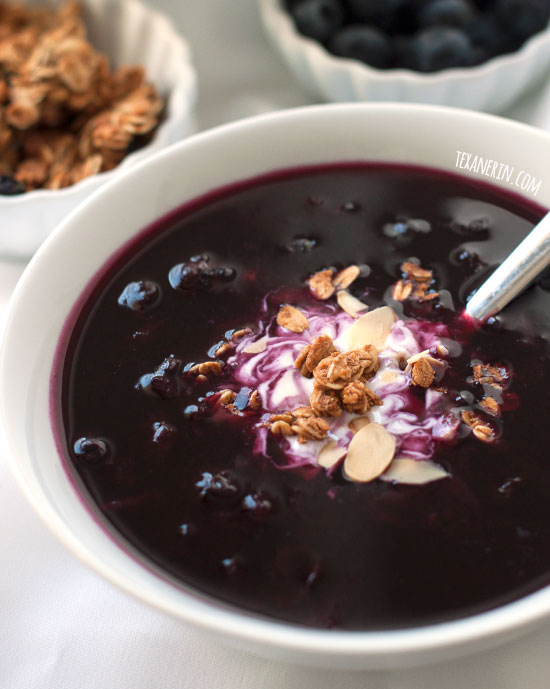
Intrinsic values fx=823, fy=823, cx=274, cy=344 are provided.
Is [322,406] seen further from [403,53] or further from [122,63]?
[122,63]

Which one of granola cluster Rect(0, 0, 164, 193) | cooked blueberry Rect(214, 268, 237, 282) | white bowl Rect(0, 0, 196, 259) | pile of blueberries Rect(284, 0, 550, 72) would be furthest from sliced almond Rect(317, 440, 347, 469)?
pile of blueberries Rect(284, 0, 550, 72)

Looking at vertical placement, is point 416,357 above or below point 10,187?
above

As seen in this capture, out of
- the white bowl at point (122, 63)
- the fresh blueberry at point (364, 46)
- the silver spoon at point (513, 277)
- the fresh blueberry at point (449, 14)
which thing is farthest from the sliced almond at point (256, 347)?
the fresh blueberry at point (449, 14)

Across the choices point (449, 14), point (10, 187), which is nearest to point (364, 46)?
point (449, 14)

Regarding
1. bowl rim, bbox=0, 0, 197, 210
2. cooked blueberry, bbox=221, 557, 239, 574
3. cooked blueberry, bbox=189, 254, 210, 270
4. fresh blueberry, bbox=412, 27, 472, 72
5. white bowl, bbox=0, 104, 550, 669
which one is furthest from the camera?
fresh blueberry, bbox=412, 27, 472, 72

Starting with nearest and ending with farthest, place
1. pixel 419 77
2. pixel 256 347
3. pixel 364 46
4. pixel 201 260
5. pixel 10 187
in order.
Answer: pixel 256 347, pixel 201 260, pixel 10 187, pixel 419 77, pixel 364 46

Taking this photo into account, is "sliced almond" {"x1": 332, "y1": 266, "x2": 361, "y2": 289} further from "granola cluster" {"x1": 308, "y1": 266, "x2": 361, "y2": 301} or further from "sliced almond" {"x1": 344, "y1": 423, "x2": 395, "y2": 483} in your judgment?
"sliced almond" {"x1": 344, "y1": 423, "x2": 395, "y2": 483}
